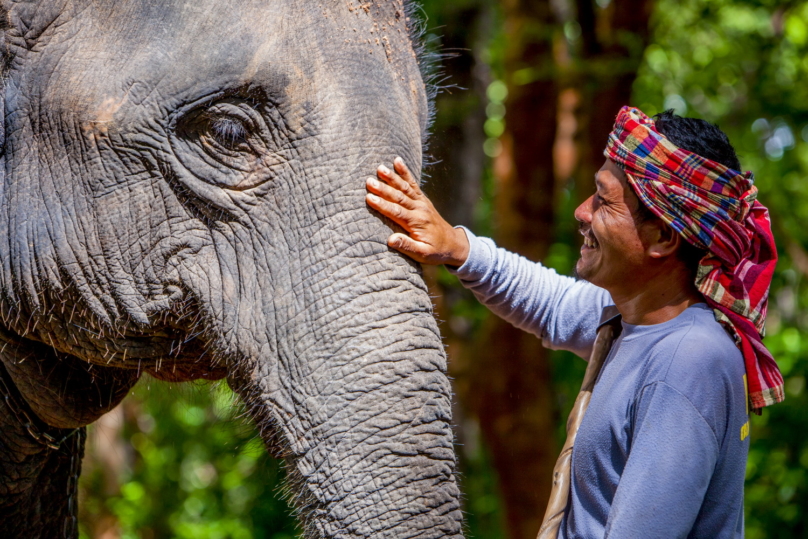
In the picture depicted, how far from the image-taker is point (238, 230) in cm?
209

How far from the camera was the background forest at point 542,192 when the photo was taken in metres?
4.98

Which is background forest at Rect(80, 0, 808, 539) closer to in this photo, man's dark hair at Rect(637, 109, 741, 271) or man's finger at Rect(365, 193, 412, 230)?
man's finger at Rect(365, 193, 412, 230)

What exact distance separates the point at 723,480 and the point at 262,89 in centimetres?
131

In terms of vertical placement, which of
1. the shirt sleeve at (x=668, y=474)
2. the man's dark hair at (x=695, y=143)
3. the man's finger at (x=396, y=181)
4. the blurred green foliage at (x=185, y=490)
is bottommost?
the blurred green foliage at (x=185, y=490)

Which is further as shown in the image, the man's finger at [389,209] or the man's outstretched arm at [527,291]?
the man's outstretched arm at [527,291]

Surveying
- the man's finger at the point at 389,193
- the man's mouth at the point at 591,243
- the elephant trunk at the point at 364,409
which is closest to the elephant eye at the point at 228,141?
the man's finger at the point at 389,193

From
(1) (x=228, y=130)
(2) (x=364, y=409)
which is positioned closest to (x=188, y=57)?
(1) (x=228, y=130)

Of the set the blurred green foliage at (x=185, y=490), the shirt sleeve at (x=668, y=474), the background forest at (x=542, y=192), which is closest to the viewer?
the shirt sleeve at (x=668, y=474)

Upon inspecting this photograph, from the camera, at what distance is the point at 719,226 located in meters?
1.81

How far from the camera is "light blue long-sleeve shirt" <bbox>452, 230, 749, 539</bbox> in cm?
169

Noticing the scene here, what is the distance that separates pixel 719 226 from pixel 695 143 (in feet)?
0.60

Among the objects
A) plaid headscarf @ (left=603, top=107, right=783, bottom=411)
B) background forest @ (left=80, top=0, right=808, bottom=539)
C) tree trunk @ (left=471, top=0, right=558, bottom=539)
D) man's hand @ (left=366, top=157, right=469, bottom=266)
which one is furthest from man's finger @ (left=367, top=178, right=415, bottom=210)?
tree trunk @ (left=471, top=0, right=558, bottom=539)

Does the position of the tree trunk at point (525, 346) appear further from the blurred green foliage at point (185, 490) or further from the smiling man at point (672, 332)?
the smiling man at point (672, 332)

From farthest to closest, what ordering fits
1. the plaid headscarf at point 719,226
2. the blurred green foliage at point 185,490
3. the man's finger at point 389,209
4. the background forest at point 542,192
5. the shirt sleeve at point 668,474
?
the blurred green foliage at point 185,490, the background forest at point 542,192, the man's finger at point 389,209, the plaid headscarf at point 719,226, the shirt sleeve at point 668,474
